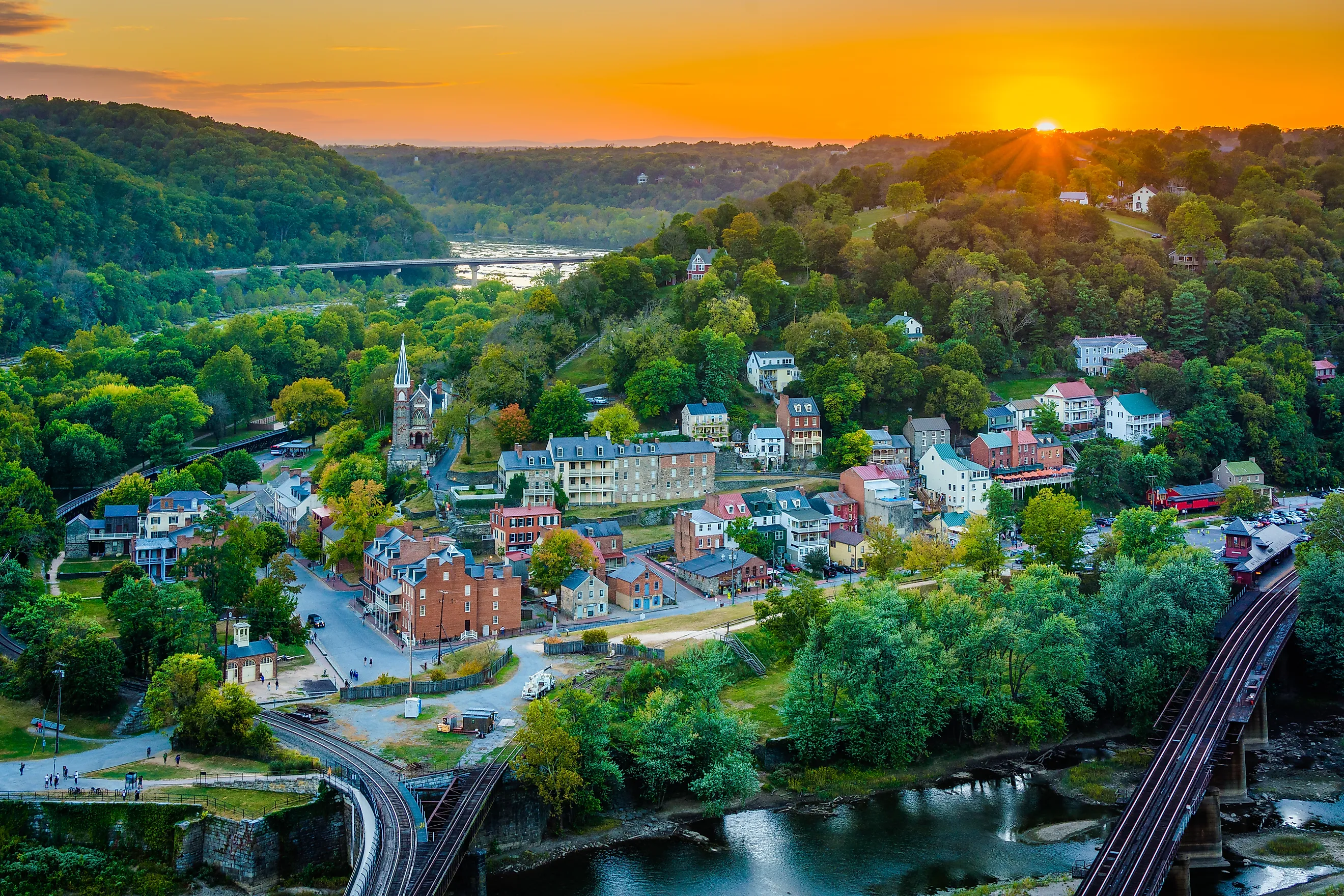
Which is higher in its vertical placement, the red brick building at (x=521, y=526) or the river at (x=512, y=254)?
the river at (x=512, y=254)

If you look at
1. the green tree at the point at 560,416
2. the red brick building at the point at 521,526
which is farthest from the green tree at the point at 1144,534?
the green tree at the point at 560,416

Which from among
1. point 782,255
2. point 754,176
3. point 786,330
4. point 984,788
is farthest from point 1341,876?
point 754,176

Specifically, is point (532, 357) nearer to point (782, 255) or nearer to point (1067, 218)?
point (782, 255)

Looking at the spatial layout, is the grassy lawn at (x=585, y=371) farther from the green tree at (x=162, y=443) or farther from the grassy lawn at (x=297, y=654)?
the grassy lawn at (x=297, y=654)

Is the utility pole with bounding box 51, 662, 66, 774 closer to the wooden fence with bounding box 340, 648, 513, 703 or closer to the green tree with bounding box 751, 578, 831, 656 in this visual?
the wooden fence with bounding box 340, 648, 513, 703

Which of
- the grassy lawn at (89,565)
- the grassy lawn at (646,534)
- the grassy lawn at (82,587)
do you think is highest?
the grassy lawn at (646,534)
